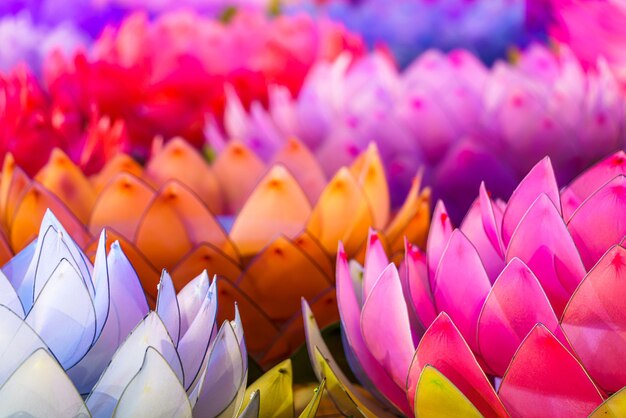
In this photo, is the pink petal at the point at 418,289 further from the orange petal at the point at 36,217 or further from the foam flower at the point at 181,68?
the foam flower at the point at 181,68

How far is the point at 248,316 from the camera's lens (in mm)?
433

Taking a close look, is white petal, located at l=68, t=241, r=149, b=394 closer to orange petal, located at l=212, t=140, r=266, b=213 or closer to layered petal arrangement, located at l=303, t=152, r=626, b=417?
layered petal arrangement, located at l=303, t=152, r=626, b=417

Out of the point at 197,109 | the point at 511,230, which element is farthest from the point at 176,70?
the point at 511,230

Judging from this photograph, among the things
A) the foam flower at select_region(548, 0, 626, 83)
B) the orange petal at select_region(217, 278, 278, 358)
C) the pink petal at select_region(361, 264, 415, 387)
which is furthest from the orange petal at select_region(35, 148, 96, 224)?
the foam flower at select_region(548, 0, 626, 83)

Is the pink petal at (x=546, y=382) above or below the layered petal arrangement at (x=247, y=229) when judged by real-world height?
below

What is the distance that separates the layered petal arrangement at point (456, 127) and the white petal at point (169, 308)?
258 millimetres

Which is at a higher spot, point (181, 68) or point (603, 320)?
point (181, 68)

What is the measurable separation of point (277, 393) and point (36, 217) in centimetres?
18

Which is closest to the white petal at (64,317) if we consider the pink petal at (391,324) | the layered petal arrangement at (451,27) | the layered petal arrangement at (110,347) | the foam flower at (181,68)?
the layered petal arrangement at (110,347)

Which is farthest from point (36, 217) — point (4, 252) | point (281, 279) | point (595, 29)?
point (595, 29)

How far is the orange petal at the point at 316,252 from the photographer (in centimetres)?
44

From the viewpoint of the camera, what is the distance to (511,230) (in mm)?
355

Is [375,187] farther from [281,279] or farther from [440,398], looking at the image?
[440,398]

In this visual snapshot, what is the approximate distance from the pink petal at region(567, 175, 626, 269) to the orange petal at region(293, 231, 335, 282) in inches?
5.5
